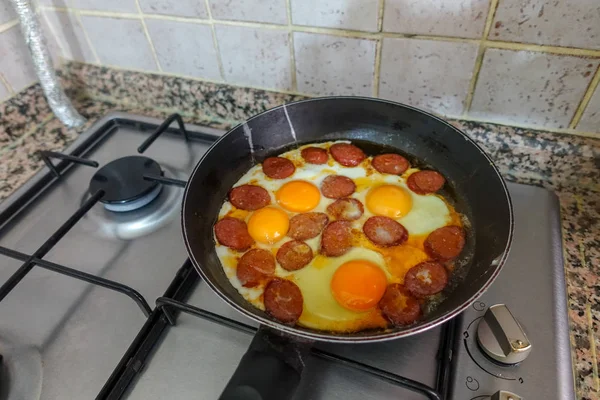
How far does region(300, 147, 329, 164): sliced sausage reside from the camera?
2.95 feet

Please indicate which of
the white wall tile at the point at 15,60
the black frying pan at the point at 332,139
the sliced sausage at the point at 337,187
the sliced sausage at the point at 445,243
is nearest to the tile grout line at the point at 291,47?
the black frying pan at the point at 332,139

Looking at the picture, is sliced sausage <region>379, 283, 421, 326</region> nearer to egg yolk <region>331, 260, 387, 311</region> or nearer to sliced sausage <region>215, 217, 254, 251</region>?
egg yolk <region>331, 260, 387, 311</region>

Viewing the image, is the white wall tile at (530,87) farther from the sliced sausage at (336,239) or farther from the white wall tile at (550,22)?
the sliced sausage at (336,239)

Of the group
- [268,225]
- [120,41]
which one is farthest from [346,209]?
[120,41]

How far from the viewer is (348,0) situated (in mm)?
781

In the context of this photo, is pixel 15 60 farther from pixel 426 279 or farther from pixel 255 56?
pixel 426 279

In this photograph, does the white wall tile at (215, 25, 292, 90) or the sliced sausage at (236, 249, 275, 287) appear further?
the white wall tile at (215, 25, 292, 90)

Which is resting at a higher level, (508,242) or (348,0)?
(348,0)

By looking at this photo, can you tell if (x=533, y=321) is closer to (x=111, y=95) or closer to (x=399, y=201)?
(x=399, y=201)

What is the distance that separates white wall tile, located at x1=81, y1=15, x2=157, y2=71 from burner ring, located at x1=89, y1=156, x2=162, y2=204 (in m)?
0.30

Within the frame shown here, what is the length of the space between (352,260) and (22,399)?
58cm

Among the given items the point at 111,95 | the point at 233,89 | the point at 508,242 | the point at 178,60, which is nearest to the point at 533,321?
the point at 508,242

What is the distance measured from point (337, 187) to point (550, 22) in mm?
477

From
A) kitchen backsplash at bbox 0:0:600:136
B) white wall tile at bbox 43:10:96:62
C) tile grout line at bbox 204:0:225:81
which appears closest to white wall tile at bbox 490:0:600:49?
kitchen backsplash at bbox 0:0:600:136
